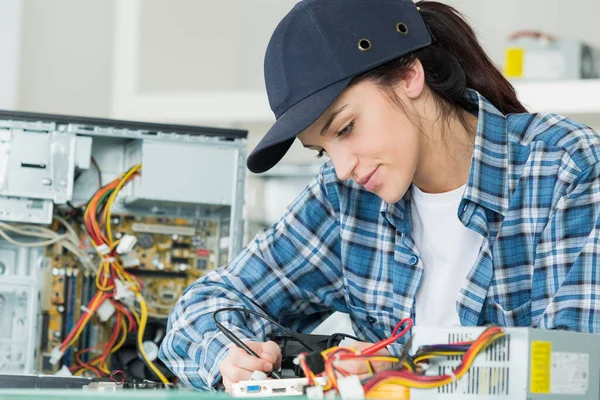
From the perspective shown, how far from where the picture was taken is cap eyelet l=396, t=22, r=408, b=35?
51.0 inches

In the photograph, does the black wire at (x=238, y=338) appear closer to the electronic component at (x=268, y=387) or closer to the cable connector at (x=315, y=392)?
the electronic component at (x=268, y=387)

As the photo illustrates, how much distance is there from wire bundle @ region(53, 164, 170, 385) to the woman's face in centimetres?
74

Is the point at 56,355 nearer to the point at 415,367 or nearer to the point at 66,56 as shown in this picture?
the point at 415,367

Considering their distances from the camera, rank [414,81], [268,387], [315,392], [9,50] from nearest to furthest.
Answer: [315,392], [268,387], [414,81], [9,50]

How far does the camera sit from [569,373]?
0.93m

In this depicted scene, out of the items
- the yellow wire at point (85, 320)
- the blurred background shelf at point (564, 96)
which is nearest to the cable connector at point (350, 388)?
the yellow wire at point (85, 320)

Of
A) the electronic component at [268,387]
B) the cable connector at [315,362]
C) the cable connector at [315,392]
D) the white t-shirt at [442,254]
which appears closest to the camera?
the cable connector at [315,392]

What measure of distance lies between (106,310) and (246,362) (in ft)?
2.38

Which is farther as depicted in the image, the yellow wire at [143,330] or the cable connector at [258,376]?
the yellow wire at [143,330]

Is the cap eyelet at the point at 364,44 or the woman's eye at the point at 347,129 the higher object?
the cap eyelet at the point at 364,44

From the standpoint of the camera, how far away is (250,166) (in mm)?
1374

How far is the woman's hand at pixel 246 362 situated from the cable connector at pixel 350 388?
1.47ft

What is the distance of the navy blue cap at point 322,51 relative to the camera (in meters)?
1.22

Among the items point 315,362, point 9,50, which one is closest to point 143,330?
point 315,362
